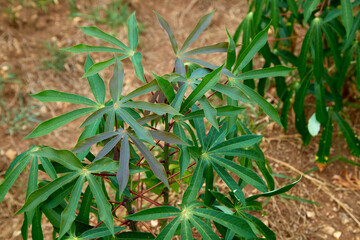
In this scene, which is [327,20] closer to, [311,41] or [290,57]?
[311,41]

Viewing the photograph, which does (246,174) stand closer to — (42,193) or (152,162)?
(152,162)

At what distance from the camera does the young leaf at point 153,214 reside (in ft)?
2.76

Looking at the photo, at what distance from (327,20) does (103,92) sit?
0.96m

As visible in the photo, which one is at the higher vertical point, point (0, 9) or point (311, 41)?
point (0, 9)

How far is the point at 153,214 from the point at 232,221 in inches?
7.5

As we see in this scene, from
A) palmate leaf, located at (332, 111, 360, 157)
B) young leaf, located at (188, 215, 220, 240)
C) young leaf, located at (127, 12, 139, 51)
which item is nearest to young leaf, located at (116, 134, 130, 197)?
young leaf, located at (188, 215, 220, 240)

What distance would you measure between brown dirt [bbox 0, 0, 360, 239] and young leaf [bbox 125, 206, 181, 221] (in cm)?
93

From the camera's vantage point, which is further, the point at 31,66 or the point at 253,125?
the point at 31,66

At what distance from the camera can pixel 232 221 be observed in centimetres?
86

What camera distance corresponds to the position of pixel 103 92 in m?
0.98

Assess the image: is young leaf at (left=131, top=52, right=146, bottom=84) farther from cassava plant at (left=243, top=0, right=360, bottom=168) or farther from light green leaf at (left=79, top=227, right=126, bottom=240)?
cassava plant at (left=243, top=0, right=360, bottom=168)

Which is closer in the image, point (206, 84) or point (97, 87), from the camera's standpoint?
point (206, 84)

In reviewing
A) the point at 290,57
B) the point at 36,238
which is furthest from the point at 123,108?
the point at 290,57

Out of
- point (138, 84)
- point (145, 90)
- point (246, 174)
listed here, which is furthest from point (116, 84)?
point (138, 84)
